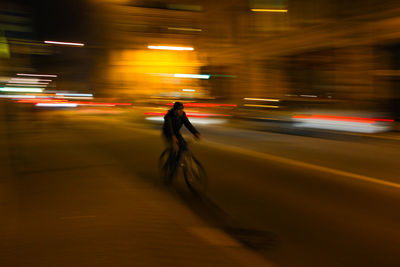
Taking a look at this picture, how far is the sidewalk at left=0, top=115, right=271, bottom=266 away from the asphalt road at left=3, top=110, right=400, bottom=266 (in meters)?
0.32

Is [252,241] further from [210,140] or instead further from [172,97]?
[172,97]

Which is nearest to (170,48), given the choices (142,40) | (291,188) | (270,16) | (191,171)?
(142,40)

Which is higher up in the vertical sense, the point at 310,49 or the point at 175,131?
the point at 310,49

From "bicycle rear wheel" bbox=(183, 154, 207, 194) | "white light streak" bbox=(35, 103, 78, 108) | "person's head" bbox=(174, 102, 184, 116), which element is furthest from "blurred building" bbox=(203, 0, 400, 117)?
"person's head" bbox=(174, 102, 184, 116)

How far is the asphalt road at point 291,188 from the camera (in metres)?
3.88

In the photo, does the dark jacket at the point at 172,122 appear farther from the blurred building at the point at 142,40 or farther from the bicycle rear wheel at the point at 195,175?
the blurred building at the point at 142,40

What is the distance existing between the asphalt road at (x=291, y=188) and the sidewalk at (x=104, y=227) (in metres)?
0.32

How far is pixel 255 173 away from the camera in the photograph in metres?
7.38

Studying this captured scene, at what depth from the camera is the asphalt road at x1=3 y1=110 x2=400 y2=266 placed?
3879 mm

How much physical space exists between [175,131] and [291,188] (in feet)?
7.10

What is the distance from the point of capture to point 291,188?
621cm

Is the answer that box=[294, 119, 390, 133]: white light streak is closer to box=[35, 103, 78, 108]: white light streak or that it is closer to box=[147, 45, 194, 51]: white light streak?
box=[35, 103, 78, 108]: white light streak

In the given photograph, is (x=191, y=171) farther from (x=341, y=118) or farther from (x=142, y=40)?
(x=142, y=40)

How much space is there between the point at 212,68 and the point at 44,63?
44.7 metres
